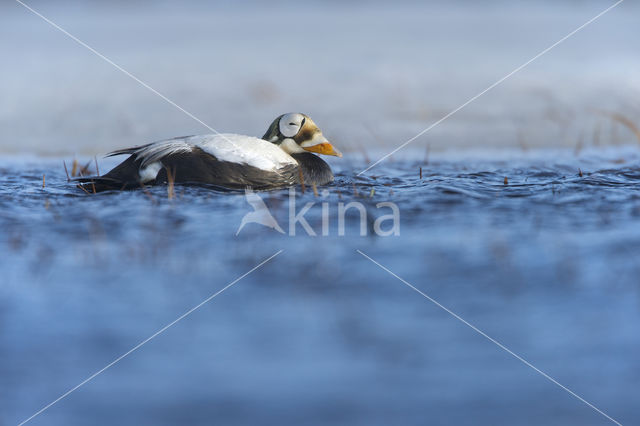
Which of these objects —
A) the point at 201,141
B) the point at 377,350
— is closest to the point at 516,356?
the point at 377,350

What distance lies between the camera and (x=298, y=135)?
755 cm

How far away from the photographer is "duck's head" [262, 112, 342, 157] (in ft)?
24.6

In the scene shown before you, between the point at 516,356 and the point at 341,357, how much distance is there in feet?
2.44

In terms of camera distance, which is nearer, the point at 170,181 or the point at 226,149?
the point at 170,181

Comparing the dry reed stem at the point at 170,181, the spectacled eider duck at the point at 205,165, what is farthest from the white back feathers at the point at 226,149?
the dry reed stem at the point at 170,181

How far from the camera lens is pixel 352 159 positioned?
10.5 meters

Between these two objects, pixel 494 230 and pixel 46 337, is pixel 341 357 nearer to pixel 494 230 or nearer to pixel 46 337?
pixel 46 337

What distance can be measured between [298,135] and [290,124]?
160mm

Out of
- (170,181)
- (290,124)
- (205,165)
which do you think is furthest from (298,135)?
(170,181)

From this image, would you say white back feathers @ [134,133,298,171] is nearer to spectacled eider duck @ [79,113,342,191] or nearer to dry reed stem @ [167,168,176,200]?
spectacled eider duck @ [79,113,342,191]

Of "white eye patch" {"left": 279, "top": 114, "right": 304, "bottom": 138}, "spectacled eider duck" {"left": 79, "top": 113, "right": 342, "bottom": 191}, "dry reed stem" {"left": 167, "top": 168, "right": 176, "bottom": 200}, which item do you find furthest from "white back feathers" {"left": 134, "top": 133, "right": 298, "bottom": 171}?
"white eye patch" {"left": 279, "top": 114, "right": 304, "bottom": 138}

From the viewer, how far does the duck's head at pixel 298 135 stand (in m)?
7.50

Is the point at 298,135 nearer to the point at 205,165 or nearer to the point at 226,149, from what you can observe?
the point at 226,149

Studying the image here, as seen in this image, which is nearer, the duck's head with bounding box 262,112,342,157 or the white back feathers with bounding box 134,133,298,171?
the white back feathers with bounding box 134,133,298,171
